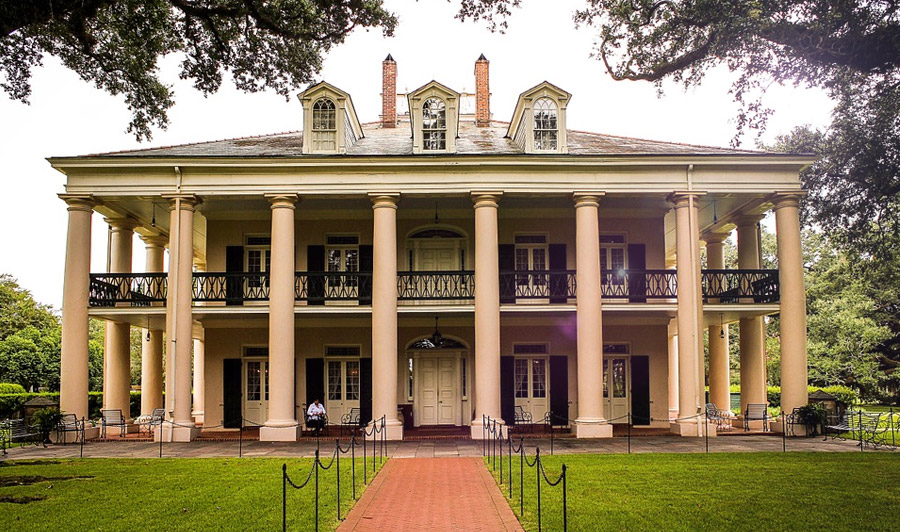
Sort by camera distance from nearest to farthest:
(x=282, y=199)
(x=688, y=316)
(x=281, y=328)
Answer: (x=281, y=328) < (x=688, y=316) < (x=282, y=199)

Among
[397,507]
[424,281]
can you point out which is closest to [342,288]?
[424,281]

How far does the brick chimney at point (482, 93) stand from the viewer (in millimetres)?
26489

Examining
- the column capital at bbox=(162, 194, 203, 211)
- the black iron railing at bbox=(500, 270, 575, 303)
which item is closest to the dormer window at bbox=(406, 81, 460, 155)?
the black iron railing at bbox=(500, 270, 575, 303)

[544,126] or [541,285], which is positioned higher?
[544,126]

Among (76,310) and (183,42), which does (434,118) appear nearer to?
(183,42)

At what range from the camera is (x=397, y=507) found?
10.8 meters

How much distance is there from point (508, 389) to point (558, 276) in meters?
3.71

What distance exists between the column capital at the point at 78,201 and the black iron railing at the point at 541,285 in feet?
36.9

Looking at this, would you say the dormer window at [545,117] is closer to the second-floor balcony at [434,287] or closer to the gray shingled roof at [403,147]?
the gray shingled roof at [403,147]

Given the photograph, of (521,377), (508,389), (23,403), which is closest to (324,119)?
(508,389)

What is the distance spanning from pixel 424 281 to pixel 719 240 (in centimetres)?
995

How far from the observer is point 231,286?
22016 mm

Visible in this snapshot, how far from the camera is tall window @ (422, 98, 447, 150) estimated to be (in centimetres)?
2072

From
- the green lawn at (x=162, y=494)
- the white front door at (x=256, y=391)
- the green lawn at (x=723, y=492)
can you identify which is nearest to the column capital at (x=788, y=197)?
the green lawn at (x=723, y=492)
